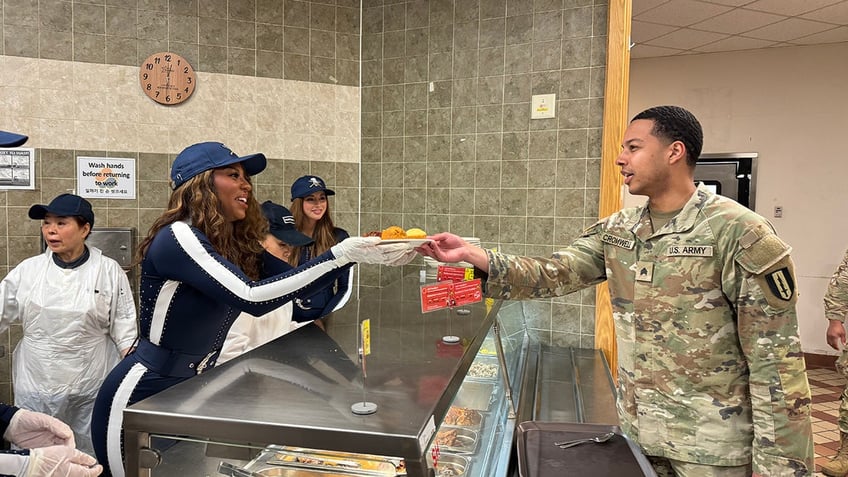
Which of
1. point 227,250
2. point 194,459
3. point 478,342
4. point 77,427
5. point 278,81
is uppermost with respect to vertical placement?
point 278,81

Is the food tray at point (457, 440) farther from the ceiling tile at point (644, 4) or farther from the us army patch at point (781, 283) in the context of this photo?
the ceiling tile at point (644, 4)

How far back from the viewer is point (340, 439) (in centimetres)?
107

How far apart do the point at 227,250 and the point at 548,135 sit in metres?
2.59

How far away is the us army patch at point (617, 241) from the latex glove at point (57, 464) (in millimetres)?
1724

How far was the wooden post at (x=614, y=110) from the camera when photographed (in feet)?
12.4

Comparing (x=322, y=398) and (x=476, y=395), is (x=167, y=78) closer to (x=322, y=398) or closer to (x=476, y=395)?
(x=476, y=395)

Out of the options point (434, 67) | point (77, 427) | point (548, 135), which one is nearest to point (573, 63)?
point (548, 135)

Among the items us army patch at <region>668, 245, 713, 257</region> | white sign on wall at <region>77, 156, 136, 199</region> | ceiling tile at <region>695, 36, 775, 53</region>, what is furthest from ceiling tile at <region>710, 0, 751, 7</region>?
white sign on wall at <region>77, 156, 136, 199</region>

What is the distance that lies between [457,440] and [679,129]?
118cm

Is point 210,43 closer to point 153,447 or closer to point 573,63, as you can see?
point 573,63

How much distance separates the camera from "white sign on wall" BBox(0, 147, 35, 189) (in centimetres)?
398

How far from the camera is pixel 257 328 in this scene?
9.81 ft

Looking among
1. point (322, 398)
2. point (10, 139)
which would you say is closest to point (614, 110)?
point (322, 398)

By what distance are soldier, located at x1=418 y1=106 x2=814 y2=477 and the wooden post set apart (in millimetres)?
2148
